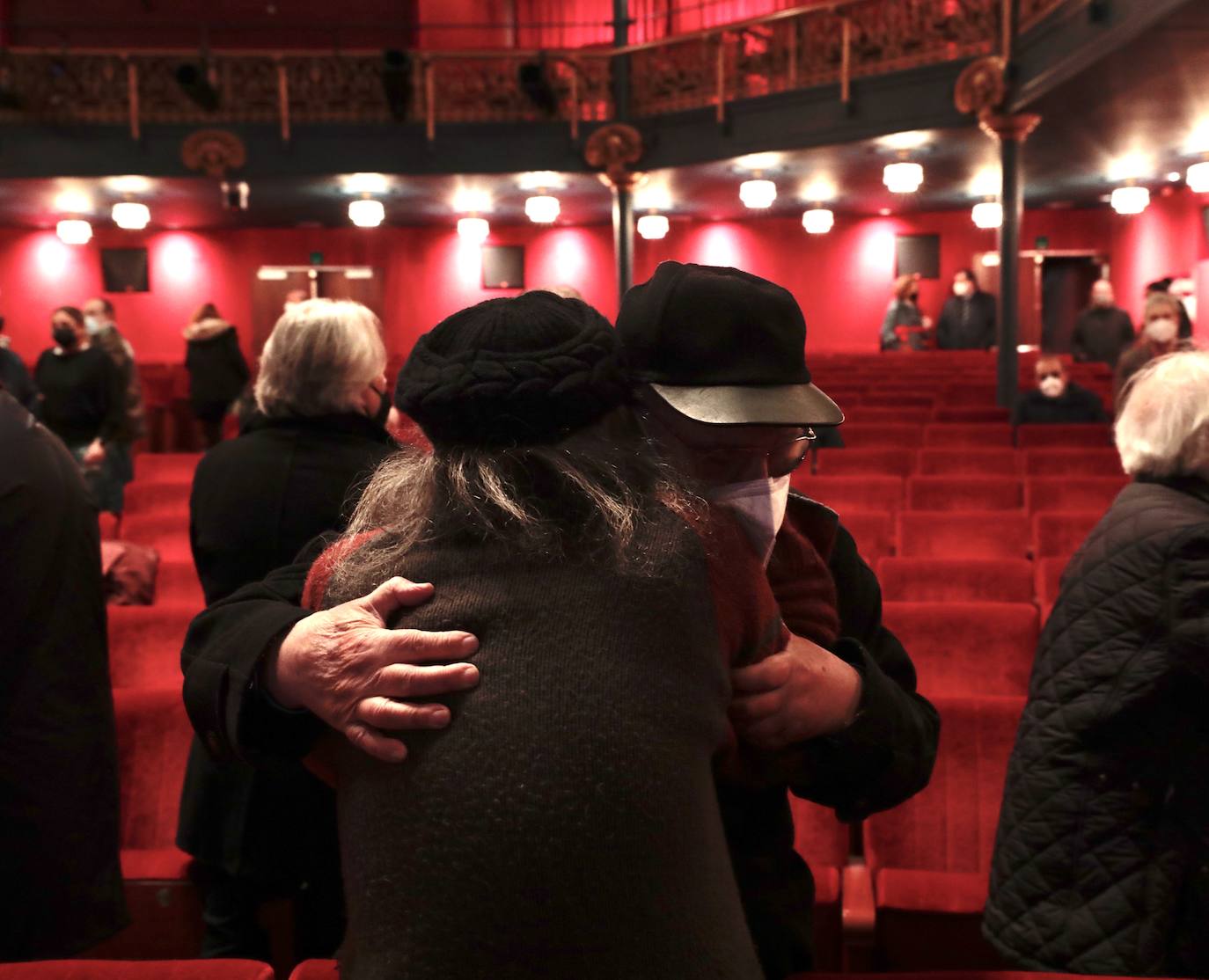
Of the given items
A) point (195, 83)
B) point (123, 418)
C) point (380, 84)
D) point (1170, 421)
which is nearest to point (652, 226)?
point (380, 84)

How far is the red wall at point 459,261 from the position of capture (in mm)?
17984

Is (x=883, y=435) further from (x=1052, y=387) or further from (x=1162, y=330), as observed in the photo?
(x=1162, y=330)

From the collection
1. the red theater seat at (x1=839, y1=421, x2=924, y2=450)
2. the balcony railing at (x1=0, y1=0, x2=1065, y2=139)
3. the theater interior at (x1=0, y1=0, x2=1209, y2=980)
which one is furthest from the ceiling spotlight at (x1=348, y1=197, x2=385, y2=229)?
the red theater seat at (x1=839, y1=421, x2=924, y2=450)

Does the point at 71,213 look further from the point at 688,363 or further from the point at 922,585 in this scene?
the point at 688,363

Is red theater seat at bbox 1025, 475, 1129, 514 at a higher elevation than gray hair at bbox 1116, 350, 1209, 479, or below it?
below

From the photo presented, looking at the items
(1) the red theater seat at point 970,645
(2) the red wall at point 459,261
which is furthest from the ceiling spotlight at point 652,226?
(1) the red theater seat at point 970,645

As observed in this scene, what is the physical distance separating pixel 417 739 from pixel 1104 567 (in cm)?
143

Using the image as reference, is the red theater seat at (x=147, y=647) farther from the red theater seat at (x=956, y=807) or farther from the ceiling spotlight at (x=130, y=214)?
the ceiling spotlight at (x=130, y=214)

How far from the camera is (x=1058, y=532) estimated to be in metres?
5.02

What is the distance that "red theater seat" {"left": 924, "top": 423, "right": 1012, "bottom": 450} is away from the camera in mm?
7734

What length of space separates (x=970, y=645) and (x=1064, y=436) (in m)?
4.46

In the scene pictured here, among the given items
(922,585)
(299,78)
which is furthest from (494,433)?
(299,78)

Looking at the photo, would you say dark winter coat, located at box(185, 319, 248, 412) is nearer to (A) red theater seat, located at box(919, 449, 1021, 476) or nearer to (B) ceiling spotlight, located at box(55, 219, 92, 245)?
(A) red theater seat, located at box(919, 449, 1021, 476)

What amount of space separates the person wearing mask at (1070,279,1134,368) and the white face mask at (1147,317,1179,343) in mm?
5116
